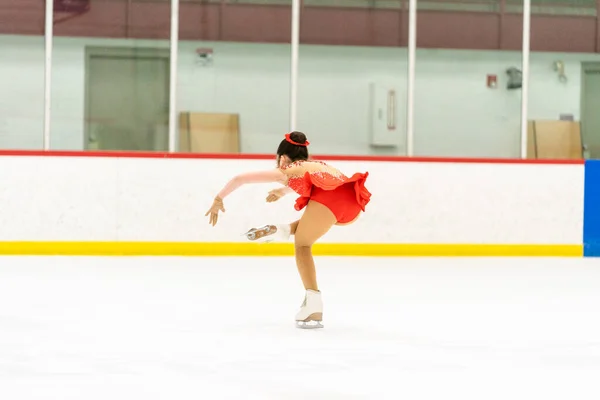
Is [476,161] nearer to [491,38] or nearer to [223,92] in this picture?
[491,38]

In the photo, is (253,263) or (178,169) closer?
(253,263)

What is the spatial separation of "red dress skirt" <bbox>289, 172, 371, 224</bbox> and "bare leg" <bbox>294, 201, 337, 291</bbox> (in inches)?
1.5

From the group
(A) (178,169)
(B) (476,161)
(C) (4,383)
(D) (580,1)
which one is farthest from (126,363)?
(D) (580,1)

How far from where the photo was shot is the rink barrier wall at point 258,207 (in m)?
9.93

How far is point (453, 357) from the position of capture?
14.7 feet

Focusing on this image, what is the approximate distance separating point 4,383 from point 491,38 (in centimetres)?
874

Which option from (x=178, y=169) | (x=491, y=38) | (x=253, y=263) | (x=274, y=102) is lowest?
(x=253, y=263)

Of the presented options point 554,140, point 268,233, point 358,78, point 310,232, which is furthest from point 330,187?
point 554,140

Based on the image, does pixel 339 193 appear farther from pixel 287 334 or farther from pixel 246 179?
pixel 287 334

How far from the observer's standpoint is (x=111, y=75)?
11.1 meters

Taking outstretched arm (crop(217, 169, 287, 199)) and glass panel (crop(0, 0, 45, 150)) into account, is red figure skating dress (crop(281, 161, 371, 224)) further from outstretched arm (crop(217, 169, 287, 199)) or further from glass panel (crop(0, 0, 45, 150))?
glass panel (crop(0, 0, 45, 150))

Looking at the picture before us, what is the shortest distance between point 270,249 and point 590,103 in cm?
412

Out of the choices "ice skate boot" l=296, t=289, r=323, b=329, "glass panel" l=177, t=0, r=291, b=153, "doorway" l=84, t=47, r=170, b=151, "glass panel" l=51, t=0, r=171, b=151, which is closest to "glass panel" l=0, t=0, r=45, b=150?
"glass panel" l=51, t=0, r=171, b=151

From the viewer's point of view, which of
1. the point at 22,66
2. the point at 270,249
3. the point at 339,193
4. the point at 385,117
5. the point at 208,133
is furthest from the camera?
the point at 385,117
